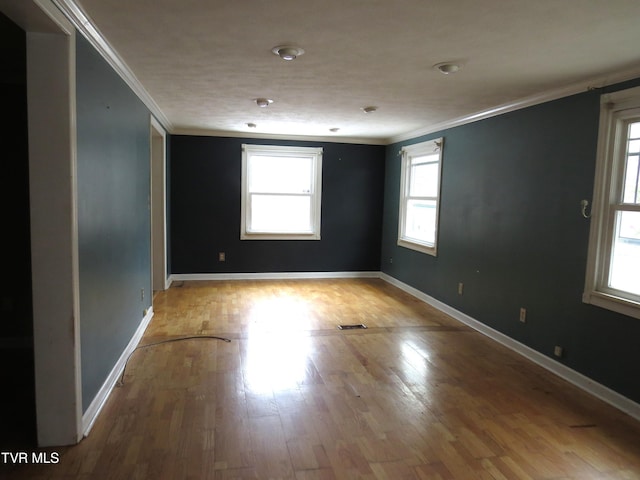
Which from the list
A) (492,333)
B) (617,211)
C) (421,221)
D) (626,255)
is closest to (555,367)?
(492,333)

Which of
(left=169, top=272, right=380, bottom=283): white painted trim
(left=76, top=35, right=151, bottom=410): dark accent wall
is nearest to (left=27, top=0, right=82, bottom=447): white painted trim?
(left=76, top=35, right=151, bottom=410): dark accent wall

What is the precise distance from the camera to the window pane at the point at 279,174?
6.80m

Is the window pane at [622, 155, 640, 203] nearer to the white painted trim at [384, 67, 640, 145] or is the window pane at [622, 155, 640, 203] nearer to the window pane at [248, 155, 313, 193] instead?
the white painted trim at [384, 67, 640, 145]

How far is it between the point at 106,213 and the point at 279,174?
168 inches

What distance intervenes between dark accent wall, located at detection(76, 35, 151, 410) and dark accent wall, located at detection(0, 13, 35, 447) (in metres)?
0.57

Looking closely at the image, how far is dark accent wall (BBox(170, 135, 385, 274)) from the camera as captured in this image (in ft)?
21.5

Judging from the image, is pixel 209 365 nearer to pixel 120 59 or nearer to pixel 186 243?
pixel 120 59

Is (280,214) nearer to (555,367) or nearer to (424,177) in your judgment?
(424,177)

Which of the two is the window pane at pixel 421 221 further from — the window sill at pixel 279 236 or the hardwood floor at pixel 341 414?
the hardwood floor at pixel 341 414

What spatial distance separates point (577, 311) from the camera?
325 centimetres

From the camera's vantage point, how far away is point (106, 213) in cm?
279

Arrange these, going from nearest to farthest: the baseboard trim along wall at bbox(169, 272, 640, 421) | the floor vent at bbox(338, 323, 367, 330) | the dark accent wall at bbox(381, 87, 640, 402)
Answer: the baseboard trim along wall at bbox(169, 272, 640, 421)
the dark accent wall at bbox(381, 87, 640, 402)
the floor vent at bbox(338, 323, 367, 330)

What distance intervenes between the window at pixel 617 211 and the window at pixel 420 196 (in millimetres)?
2350

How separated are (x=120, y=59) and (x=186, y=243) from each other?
3.92 m
